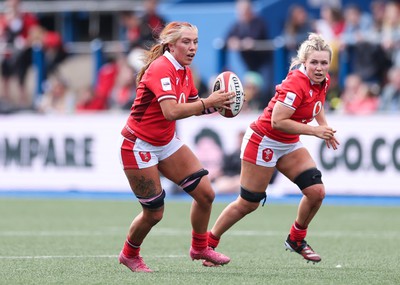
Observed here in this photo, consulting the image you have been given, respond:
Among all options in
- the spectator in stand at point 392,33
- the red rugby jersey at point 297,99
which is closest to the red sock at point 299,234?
the red rugby jersey at point 297,99

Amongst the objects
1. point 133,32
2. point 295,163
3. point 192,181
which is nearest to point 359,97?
point 133,32

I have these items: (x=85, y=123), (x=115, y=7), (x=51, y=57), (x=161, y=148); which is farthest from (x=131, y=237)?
(x=115, y=7)

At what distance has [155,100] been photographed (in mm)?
8195

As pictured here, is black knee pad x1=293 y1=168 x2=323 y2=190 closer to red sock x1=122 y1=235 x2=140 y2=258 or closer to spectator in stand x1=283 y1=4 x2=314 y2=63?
red sock x1=122 y1=235 x2=140 y2=258

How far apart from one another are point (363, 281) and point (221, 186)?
9451mm

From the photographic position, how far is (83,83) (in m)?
20.7

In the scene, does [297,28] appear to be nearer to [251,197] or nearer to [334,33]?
[334,33]

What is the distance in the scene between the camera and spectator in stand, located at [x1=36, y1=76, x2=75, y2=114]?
19094 millimetres

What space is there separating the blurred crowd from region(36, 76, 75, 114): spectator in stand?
0.02 metres

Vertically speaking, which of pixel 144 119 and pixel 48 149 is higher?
pixel 144 119

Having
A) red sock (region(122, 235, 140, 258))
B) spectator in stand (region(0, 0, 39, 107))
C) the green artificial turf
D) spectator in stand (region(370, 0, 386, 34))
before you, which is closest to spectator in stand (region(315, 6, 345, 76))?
spectator in stand (region(370, 0, 386, 34))

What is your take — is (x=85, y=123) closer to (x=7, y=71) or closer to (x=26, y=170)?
(x=26, y=170)

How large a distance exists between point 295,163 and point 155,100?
150 cm

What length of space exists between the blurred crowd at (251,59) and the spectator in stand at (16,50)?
0.06 feet
